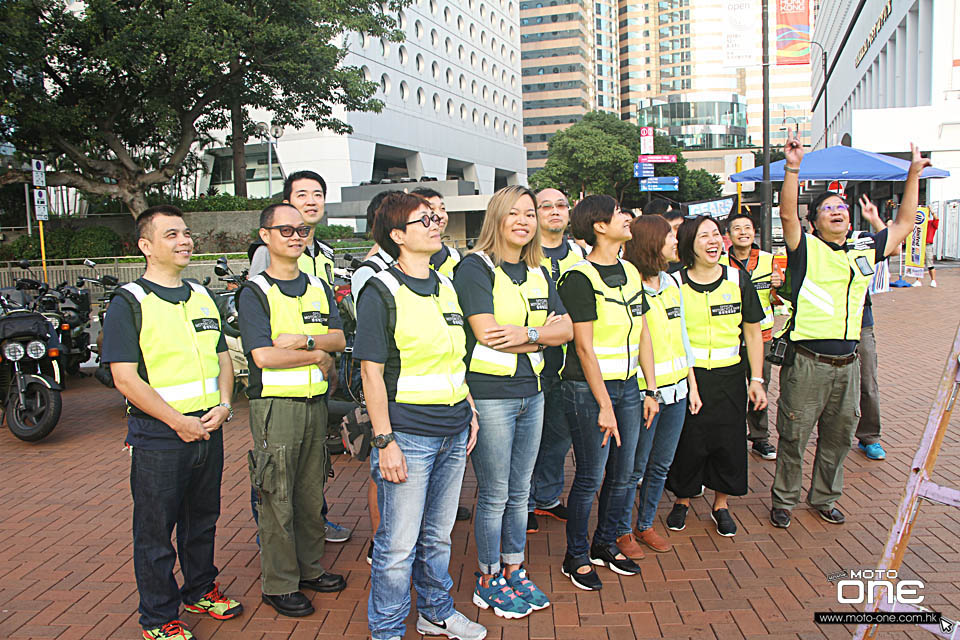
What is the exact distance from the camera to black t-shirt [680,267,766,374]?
4.43 m

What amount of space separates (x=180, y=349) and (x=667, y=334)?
2.57 m

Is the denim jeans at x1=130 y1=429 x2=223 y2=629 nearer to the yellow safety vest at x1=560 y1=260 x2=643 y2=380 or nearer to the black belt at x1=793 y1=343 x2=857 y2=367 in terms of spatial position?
the yellow safety vest at x1=560 y1=260 x2=643 y2=380

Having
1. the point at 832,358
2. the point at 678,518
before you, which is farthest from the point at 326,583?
the point at 832,358

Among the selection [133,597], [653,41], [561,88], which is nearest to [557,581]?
[133,597]

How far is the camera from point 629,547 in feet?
13.7

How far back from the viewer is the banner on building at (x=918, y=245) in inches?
706

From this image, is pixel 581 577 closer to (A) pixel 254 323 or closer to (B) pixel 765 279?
(A) pixel 254 323

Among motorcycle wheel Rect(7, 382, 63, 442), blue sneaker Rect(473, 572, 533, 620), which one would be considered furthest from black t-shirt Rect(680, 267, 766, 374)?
motorcycle wheel Rect(7, 382, 63, 442)

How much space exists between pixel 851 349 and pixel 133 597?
4.38 meters

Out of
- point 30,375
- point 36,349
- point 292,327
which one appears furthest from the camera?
point 36,349

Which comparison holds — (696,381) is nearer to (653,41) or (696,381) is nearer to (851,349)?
(851,349)

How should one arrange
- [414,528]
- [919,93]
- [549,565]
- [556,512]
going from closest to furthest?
[414,528]
[549,565]
[556,512]
[919,93]

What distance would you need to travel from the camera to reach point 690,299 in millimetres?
4430

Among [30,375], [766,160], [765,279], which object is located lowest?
[30,375]
